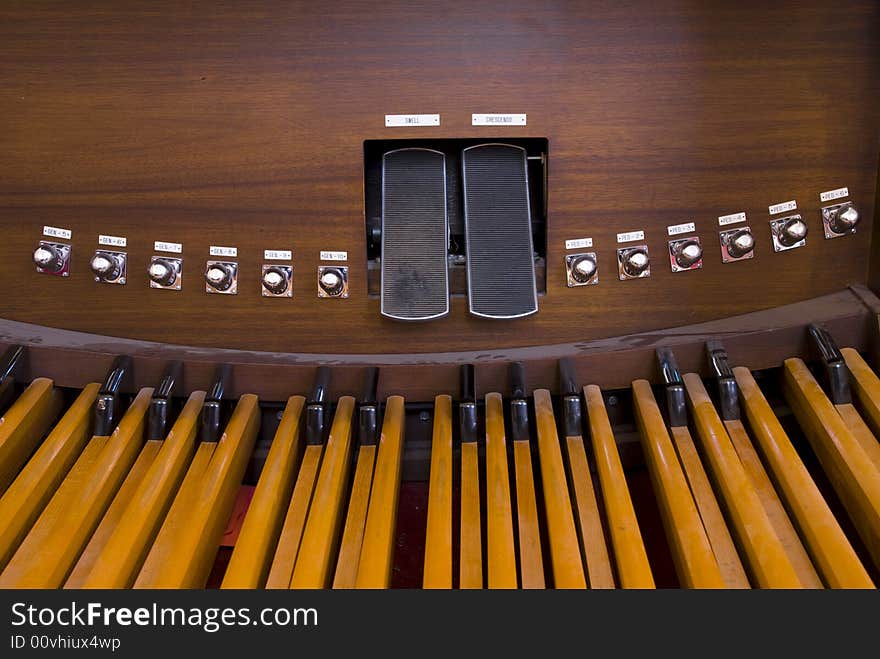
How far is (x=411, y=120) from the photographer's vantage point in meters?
1.46

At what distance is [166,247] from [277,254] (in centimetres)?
20

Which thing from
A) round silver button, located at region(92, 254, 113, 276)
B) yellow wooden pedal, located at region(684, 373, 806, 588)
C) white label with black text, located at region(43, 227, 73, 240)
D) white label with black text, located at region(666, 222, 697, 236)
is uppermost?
white label with black text, located at region(43, 227, 73, 240)

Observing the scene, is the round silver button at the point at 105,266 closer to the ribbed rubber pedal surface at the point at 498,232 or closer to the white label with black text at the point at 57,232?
the white label with black text at the point at 57,232

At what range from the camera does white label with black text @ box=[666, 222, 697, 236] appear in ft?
4.93

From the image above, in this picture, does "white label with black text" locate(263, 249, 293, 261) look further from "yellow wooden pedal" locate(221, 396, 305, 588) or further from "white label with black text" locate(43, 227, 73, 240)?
"white label with black text" locate(43, 227, 73, 240)

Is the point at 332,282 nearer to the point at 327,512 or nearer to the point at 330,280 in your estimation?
the point at 330,280

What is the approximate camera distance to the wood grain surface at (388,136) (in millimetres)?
1436

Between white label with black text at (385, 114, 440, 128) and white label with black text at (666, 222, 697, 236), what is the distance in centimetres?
47

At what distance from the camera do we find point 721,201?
4.91ft

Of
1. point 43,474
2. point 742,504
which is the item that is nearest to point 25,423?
point 43,474

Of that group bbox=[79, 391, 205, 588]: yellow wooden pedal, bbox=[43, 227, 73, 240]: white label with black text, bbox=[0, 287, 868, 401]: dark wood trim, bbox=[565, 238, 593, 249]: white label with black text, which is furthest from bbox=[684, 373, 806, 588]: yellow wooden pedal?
bbox=[43, 227, 73, 240]: white label with black text

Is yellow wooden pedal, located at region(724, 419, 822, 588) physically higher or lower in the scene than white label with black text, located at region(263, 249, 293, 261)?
lower

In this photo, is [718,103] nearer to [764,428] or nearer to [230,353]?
[764,428]
